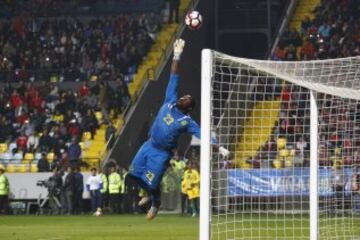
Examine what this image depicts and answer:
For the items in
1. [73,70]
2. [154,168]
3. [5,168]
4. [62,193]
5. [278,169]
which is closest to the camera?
[154,168]

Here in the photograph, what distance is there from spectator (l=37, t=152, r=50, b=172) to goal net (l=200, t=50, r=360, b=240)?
11836 millimetres

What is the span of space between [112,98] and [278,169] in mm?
14817

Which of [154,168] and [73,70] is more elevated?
[73,70]

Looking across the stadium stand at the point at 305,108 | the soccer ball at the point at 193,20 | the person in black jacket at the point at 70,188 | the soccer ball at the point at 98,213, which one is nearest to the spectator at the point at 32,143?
the person in black jacket at the point at 70,188

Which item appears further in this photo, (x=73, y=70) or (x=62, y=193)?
(x=73, y=70)

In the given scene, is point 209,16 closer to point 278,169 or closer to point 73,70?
point 73,70

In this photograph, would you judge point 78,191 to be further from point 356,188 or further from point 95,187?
point 356,188

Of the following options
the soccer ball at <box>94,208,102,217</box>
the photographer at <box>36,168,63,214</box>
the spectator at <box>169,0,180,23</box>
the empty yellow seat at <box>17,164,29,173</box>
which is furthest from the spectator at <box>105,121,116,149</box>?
the spectator at <box>169,0,180,23</box>

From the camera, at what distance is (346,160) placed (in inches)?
685

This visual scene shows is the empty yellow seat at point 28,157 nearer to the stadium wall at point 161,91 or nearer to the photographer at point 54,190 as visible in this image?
the photographer at point 54,190

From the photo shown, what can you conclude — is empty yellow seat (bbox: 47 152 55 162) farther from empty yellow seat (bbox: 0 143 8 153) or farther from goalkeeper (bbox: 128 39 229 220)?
goalkeeper (bbox: 128 39 229 220)

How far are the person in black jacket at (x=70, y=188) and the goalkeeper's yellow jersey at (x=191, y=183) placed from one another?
15.3 feet

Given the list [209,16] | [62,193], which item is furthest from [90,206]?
[209,16]

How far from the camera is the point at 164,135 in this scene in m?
14.6
